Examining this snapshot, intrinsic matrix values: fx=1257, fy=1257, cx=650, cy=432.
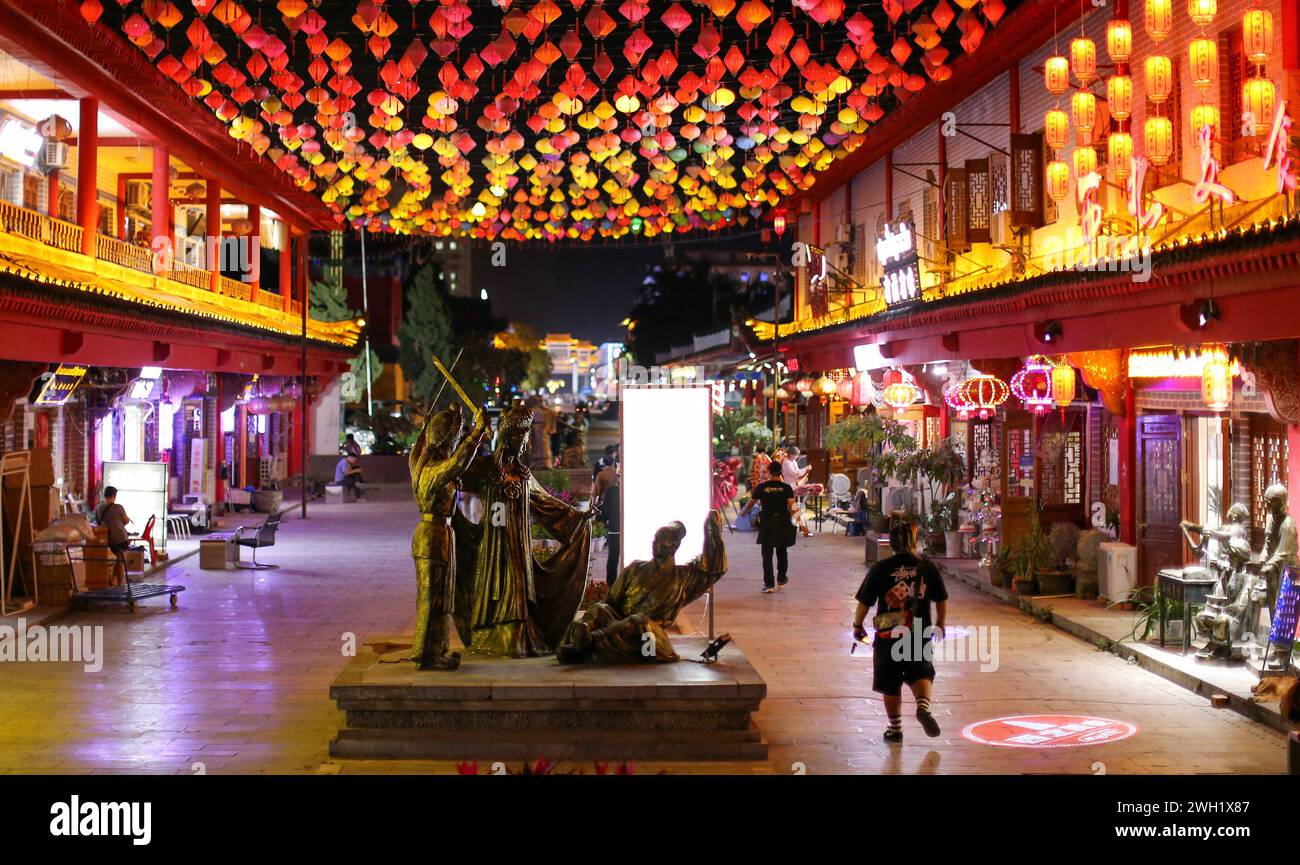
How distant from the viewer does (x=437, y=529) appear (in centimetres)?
888

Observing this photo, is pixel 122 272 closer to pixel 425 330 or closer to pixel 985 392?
pixel 985 392

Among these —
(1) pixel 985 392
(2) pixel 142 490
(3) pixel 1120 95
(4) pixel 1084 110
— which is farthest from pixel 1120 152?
(2) pixel 142 490

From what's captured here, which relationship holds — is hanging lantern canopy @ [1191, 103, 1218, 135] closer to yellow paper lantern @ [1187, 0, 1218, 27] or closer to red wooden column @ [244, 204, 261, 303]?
yellow paper lantern @ [1187, 0, 1218, 27]

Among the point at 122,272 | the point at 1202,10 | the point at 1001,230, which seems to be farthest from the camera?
the point at 122,272

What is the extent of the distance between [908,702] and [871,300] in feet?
61.9

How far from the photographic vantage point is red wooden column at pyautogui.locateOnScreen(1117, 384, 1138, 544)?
50.5 ft

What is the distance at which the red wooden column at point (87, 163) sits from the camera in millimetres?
20078

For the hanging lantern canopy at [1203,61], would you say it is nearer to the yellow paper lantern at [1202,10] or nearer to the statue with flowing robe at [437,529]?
the yellow paper lantern at [1202,10]

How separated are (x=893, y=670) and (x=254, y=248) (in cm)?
2500

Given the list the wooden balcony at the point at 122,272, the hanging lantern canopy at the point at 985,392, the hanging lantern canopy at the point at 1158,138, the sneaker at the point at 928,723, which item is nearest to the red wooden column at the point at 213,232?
the wooden balcony at the point at 122,272

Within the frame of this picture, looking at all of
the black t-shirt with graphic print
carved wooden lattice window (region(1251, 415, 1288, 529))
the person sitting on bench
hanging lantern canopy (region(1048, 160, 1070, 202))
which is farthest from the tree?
the black t-shirt with graphic print

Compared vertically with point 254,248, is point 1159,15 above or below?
below

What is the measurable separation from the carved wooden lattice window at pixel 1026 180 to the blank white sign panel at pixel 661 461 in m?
7.14

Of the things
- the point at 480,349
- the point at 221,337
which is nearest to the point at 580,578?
the point at 221,337
